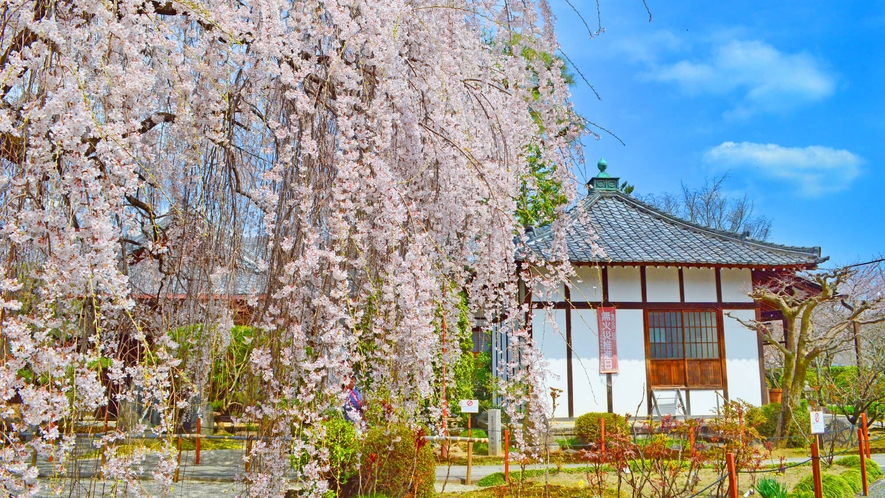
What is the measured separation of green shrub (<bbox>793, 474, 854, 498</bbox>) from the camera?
5.98 meters

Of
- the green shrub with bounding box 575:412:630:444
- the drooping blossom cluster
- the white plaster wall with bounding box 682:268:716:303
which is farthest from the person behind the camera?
the white plaster wall with bounding box 682:268:716:303

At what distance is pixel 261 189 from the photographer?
2678 millimetres

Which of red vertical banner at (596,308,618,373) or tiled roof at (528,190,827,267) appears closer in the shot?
red vertical banner at (596,308,618,373)

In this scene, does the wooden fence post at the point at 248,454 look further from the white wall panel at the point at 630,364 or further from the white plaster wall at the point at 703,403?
the white plaster wall at the point at 703,403

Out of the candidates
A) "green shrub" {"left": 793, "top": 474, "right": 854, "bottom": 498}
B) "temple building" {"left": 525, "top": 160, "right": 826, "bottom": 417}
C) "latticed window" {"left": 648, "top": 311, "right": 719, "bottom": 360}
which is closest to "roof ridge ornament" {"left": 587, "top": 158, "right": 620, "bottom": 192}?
"temple building" {"left": 525, "top": 160, "right": 826, "bottom": 417}

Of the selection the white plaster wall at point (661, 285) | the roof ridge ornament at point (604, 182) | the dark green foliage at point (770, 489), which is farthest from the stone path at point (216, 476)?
the roof ridge ornament at point (604, 182)

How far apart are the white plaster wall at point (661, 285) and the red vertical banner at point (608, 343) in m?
0.87

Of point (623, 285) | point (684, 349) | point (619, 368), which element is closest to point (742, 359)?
point (684, 349)

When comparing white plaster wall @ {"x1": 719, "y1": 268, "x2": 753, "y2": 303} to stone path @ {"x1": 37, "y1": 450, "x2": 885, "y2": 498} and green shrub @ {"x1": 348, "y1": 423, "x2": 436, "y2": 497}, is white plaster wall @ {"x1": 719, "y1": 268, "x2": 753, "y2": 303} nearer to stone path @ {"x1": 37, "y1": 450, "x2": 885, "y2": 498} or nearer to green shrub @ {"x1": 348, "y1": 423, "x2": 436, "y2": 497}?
stone path @ {"x1": 37, "y1": 450, "x2": 885, "y2": 498}

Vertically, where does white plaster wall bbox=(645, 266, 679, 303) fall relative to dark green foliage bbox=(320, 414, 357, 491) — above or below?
above

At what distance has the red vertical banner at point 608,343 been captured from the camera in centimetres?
1097

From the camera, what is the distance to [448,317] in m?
4.01

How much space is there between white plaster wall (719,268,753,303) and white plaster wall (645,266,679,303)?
3.02 ft

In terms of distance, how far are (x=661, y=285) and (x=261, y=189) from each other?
9964mm
